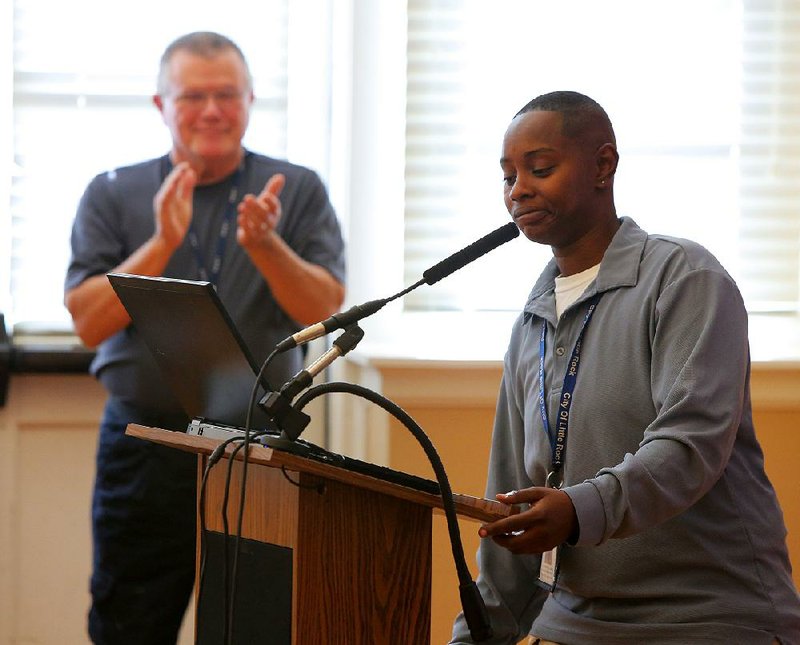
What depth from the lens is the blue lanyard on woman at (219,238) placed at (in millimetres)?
3229

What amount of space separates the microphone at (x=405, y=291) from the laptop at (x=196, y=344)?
89 mm

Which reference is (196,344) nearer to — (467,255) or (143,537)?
(467,255)

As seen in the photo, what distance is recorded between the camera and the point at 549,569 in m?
2.03

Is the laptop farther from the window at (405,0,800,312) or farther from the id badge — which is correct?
the window at (405,0,800,312)

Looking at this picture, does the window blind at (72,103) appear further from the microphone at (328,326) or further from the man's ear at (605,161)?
the microphone at (328,326)

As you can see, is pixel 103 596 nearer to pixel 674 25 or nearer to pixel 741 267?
pixel 741 267

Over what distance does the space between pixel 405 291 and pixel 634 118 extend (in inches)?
93.4

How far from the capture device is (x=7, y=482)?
3627 mm

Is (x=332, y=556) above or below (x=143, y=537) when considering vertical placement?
above

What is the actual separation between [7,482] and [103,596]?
710mm

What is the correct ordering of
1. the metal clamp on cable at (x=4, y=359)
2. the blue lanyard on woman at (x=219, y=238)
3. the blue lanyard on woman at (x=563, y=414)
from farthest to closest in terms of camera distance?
the metal clamp on cable at (x=4, y=359) < the blue lanyard on woman at (x=219, y=238) < the blue lanyard on woman at (x=563, y=414)

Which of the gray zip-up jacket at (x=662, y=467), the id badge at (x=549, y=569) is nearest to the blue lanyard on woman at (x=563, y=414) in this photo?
the gray zip-up jacket at (x=662, y=467)

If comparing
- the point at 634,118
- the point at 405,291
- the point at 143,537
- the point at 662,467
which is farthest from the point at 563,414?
the point at 634,118

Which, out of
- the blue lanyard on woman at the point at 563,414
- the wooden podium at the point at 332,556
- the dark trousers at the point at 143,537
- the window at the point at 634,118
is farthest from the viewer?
the window at the point at 634,118
